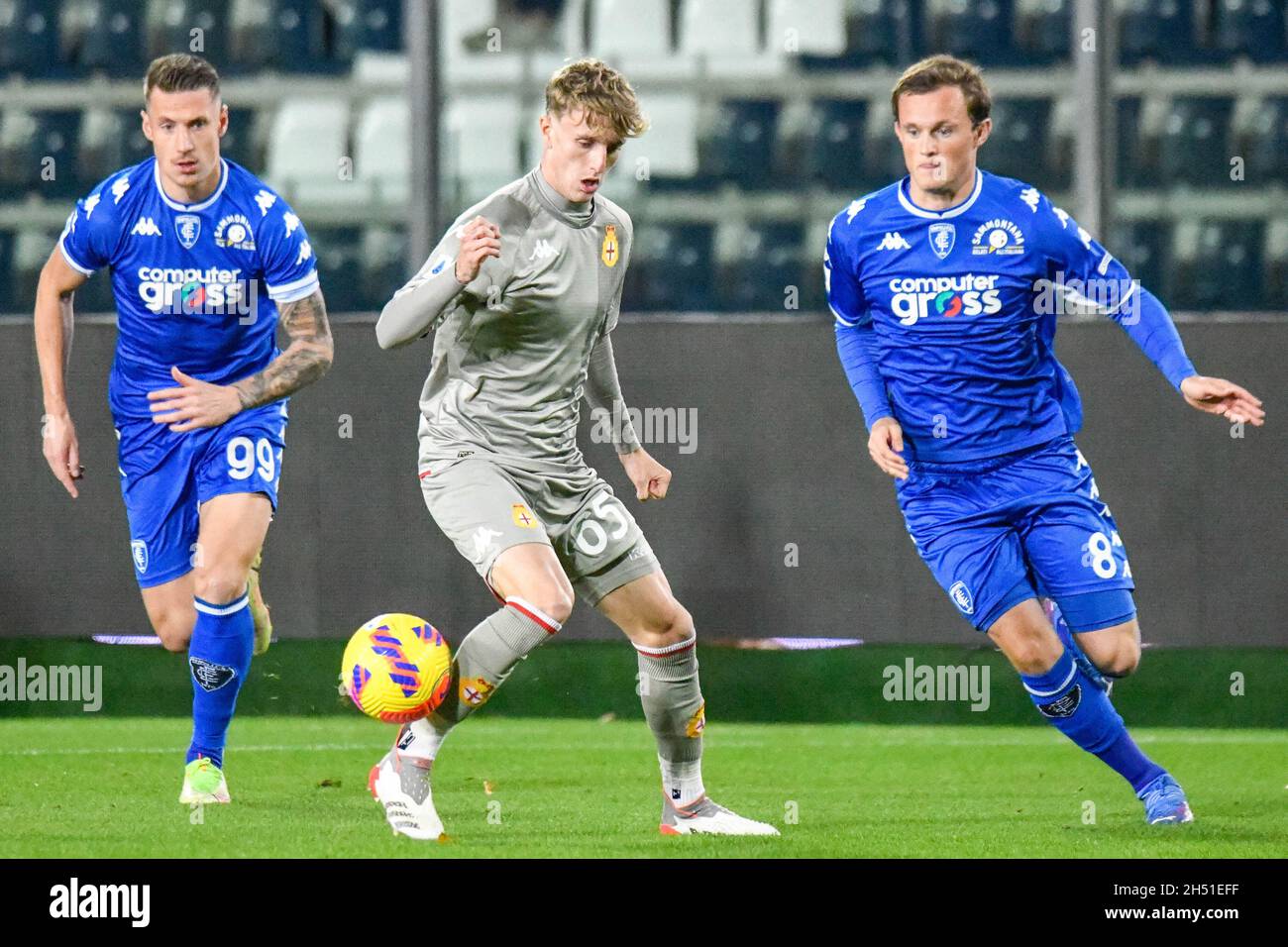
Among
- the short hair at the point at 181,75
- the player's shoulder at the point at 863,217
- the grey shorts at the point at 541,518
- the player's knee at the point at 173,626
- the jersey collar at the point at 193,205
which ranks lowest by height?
the player's knee at the point at 173,626

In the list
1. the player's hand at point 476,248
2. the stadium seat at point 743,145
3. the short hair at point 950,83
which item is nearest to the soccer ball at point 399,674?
the player's hand at point 476,248

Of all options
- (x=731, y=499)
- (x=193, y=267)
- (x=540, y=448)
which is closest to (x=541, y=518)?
(x=540, y=448)

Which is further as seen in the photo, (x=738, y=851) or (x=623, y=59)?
(x=623, y=59)

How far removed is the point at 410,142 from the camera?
939 cm

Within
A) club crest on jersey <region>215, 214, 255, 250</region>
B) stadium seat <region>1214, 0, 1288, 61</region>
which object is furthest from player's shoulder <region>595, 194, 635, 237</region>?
stadium seat <region>1214, 0, 1288, 61</region>

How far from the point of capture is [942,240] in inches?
220

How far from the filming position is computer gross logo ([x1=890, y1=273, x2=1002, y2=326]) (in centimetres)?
554

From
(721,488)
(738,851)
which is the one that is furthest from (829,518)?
(738,851)

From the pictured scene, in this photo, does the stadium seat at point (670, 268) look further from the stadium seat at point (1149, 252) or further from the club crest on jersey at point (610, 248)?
the club crest on jersey at point (610, 248)

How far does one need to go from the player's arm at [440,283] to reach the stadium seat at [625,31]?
5255 mm

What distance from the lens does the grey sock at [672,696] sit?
17.4 ft

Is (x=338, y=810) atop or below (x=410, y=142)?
below

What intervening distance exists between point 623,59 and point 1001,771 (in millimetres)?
4447

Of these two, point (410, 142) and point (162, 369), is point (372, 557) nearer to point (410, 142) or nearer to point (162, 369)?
point (410, 142)
